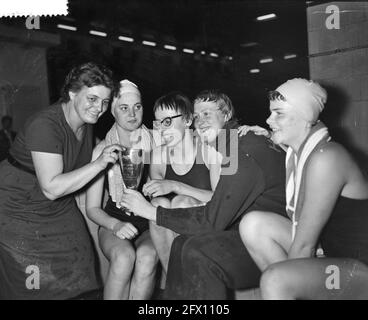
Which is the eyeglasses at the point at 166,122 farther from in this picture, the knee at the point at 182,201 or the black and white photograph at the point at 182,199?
the knee at the point at 182,201

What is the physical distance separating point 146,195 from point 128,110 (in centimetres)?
53

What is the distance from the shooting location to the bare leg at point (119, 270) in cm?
185

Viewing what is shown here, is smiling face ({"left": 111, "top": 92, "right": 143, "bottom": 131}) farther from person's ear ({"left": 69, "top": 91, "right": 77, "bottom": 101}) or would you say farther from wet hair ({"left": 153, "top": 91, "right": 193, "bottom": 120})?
person's ear ({"left": 69, "top": 91, "right": 77, "bottom": 101})

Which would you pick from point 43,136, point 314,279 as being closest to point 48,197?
point 43,136

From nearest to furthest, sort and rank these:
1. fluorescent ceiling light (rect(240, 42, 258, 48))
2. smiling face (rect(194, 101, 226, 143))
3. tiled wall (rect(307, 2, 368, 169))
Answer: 1. smiling face (rect(194, 101, 226, 143))
2. tiled wall (rect(307, 2, 368, 169))
3. fluorescent ceiling light (rect(240, 42, 258, 48))

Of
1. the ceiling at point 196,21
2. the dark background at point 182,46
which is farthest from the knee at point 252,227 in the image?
the dark background at point 182,46

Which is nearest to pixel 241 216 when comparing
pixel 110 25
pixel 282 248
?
pixel 282 248

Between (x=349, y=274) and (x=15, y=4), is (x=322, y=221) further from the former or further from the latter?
(x=15, y=4)

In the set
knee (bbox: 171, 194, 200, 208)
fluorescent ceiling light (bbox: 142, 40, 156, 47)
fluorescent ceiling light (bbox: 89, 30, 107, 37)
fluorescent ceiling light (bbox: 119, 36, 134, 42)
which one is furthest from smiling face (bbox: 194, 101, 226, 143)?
fluorescent ceiling light (bbox: 89, 30, 107, 37)

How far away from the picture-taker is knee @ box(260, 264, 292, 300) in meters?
1.26

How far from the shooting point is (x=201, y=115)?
6.68 feet

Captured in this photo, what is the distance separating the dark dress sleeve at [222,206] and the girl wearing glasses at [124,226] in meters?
0.37

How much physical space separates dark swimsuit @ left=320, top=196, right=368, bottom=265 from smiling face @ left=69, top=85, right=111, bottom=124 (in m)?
1.16

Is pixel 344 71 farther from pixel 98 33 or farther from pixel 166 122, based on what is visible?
pixel 98 33
